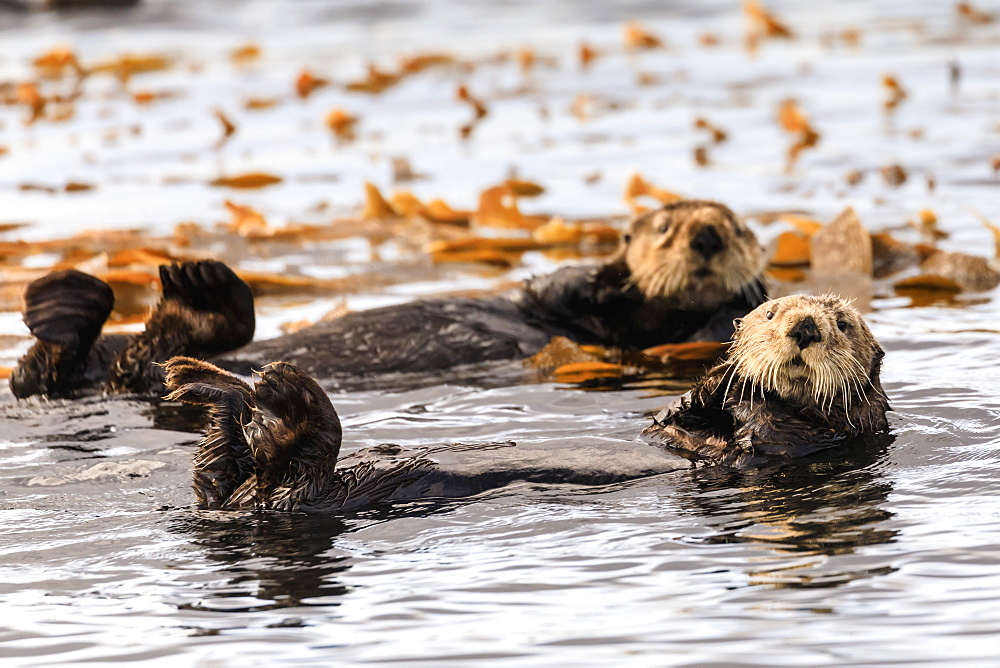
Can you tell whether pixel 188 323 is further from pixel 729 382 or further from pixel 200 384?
pixel 729 382

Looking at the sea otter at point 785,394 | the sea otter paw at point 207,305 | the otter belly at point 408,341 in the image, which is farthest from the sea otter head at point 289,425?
the otter belly at point 408,341

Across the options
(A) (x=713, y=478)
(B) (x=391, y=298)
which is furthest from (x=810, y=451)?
(B) (x=391, y=298)

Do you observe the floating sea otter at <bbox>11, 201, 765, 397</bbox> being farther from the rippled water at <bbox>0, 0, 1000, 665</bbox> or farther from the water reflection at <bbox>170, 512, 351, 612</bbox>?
the water reflection at <bbox>170, 512, 351, 612</bbox>

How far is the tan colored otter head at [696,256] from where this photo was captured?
229 inches

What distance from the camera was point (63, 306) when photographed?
520 cm

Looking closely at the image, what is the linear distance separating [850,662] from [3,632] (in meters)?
1.83

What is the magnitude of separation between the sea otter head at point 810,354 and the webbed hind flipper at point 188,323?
1.90 meters

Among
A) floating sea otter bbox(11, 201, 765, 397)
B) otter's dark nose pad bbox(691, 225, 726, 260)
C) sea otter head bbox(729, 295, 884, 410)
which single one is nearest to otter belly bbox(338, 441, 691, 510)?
sea otter head bbox(729, 295, 884, 410)

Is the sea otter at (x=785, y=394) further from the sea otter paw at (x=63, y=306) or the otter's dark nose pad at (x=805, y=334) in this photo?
the sea otter paw at (x=63, y=306)

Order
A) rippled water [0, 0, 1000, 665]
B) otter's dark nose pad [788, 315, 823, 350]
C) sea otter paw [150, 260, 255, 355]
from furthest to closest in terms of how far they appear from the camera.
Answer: sea otter paw [150, 260, 255, 355] < otter's dark nose pad [788, 315, 823, 350] < rippled water [0, 0, 1000, 665]

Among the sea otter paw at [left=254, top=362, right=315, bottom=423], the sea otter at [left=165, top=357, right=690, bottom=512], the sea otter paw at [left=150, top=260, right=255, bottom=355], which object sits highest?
the sea otter paw at [left=150, top=260, right=255, bottom=355]

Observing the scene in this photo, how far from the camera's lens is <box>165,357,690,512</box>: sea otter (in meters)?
3.76

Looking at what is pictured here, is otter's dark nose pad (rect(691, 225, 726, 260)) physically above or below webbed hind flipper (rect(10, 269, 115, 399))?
above

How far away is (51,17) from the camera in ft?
66.7
